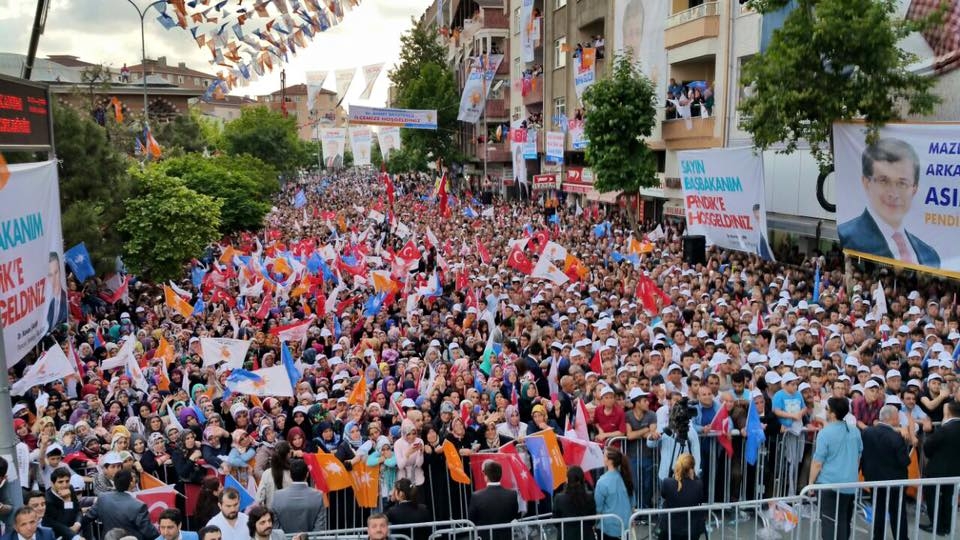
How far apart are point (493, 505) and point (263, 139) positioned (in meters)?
58.0

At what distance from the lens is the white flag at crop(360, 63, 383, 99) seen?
150ft

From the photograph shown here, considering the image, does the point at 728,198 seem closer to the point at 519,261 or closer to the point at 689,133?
the point at 519,261

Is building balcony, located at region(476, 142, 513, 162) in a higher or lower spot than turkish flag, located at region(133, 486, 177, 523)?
higher

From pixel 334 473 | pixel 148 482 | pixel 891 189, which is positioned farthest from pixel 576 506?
pixel 891 189

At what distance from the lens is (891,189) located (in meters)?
13.6

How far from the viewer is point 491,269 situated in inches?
751

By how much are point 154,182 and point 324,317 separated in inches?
353

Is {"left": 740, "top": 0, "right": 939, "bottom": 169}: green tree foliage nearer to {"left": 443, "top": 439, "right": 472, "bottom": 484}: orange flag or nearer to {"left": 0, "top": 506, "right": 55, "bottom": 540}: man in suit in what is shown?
{"left": 443, "top": 439, "right": 472, "bottom": 484}: orange flag

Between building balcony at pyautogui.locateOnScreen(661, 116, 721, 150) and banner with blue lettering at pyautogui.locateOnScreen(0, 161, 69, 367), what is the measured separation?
17.8 metres

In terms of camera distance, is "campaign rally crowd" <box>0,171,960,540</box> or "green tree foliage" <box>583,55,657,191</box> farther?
"green tree foliage" <box>583,55,657,191</box>

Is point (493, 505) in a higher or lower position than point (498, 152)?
lower

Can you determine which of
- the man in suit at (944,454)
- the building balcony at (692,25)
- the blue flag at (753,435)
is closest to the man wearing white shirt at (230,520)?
the blue flag at (753,435)

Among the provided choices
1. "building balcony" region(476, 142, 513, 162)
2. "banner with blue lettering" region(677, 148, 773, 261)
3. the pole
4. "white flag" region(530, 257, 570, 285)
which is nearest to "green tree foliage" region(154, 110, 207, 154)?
"building balcony" region(476, 142, 513, 162)

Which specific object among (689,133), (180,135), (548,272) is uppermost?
(180,135)
